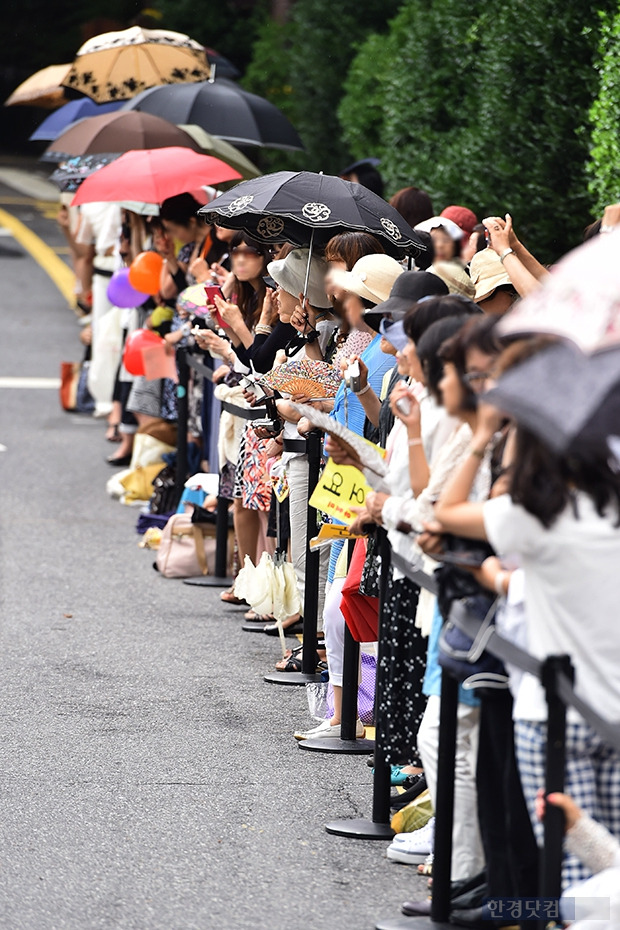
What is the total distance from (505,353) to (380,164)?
9760mm

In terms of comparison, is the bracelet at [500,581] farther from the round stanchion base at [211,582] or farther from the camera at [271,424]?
the round stanchion base at [211,582]

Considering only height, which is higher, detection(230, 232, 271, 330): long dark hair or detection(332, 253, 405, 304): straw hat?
detection(332, 253, 405, 304): straw hat

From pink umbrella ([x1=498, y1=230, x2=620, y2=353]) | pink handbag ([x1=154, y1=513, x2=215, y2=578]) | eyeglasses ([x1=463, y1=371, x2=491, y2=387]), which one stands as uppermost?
pink umbrella ([x1=498, y1=230, x2=620, y2=353])

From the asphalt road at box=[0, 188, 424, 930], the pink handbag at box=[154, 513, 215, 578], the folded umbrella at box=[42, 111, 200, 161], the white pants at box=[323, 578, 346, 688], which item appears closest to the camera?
the asphalt road at box=[0, 188, 424, 930]

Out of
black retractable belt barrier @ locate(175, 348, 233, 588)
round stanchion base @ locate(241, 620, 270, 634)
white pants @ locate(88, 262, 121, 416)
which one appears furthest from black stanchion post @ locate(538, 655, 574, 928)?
white pants @ locate(88, 262, 121, 416)

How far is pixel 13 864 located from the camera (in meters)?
4.65

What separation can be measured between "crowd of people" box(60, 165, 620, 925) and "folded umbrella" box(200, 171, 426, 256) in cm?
14

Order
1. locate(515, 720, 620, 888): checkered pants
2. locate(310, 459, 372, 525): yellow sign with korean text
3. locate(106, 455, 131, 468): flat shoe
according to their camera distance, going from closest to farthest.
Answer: locate(515, 720, 620, 888): checkered pants
locate(310, 459, 372, 525): yellow sign with korean text
locate(106, 455, 131, 468): flat shoe

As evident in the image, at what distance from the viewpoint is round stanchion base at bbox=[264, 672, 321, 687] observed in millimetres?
6699

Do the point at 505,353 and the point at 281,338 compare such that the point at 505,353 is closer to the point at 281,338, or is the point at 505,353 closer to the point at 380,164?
the point at 281,338

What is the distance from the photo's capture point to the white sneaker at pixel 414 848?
4.73m

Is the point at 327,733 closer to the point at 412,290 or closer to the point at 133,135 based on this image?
the point at 412,290

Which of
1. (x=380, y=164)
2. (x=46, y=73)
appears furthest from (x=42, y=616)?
(x=46, y=73)

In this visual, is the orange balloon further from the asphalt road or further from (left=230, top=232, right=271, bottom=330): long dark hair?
(left=230, top=232, right=271, bottom=330): long dark hair
